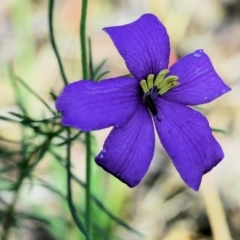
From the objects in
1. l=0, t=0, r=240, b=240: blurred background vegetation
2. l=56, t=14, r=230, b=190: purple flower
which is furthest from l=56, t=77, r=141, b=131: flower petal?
l=0, t=0, r=240, b=240: blurred background vegetation

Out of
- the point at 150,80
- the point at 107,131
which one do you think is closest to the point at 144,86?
the point at 150,80

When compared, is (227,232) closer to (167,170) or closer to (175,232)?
(175,232)

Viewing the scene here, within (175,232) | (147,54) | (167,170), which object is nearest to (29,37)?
(167,170)

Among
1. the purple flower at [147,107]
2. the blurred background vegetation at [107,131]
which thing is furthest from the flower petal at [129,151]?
the blurred background vegetation at [107,131]

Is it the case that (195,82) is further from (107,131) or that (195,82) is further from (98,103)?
→ (107,131)

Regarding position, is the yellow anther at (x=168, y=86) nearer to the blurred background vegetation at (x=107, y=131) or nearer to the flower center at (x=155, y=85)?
the flower center at (x=155, y=85)

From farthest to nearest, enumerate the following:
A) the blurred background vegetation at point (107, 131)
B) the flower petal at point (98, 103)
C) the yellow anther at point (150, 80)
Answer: the blurred background vegetation at point (107, 131)
the yellow anther at point (150, 80)
the flower petal at point (98, 103)
